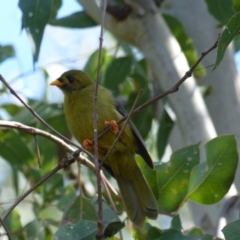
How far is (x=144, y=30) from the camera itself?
434cm

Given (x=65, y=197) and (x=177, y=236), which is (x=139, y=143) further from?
(x=177, y=236)

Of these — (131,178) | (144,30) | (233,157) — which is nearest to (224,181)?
(233,157)

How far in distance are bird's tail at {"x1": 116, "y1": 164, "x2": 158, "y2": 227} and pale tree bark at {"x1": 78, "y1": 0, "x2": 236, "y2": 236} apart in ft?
1.38

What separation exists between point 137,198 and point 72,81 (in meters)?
1.03

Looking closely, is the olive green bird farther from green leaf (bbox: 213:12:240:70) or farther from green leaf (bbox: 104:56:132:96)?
green leaf (bbox: 213:12:240:70)

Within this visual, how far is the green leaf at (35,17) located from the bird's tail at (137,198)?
35.0 inches

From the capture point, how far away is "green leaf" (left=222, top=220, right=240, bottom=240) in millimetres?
2568

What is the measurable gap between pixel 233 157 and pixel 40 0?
1.40 m

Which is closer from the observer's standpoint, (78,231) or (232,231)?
(232,231)

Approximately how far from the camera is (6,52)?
494 centimetres

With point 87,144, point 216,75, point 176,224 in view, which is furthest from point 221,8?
point 176,224

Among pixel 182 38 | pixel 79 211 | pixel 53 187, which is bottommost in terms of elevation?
pixel 53 187

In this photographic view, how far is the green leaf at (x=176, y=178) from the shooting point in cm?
350

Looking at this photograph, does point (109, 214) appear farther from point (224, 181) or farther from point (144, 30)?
point (144, 30)
